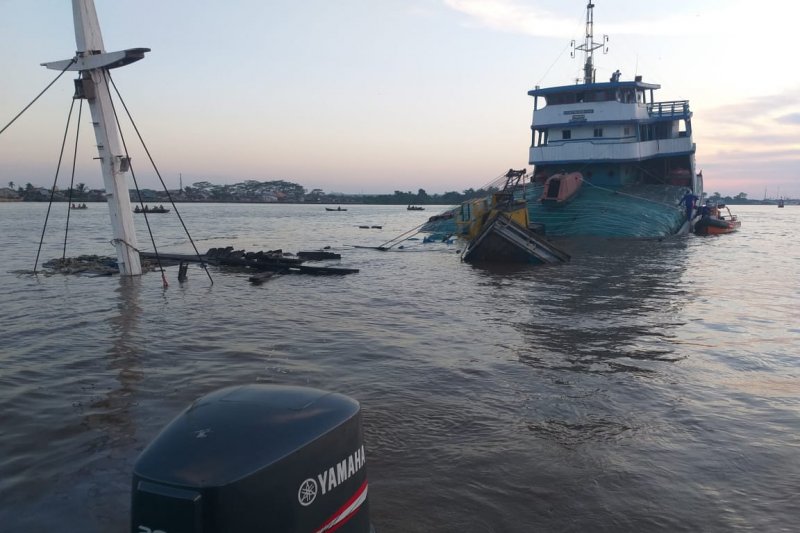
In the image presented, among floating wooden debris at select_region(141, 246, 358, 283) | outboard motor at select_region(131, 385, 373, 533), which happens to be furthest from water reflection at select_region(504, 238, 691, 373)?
floating wooden debris at select_region(141, 246, 358, 283)

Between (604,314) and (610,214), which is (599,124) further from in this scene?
(604,314)

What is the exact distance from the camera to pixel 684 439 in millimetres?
6320

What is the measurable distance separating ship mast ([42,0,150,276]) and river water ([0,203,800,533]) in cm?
275

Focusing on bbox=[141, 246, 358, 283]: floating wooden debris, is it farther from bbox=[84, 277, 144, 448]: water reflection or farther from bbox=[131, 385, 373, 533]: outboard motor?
bbox=[131, 385, 373, 533]: outboard motor

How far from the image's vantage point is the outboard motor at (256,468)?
8.54ft

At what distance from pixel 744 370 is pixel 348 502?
8242 millimetres

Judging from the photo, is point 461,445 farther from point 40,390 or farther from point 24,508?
A: point 40,390

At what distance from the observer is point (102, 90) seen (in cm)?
1517

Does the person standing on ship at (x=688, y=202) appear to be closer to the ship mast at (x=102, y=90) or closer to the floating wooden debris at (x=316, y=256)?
the floating wooden debris at (x=316, y=256)

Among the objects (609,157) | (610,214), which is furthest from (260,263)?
(609,157)

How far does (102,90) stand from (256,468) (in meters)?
15.6

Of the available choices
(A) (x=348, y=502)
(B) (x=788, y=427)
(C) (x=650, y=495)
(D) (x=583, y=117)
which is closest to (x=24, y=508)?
(A) (x=348, y=502)

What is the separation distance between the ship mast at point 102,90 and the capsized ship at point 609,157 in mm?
23547

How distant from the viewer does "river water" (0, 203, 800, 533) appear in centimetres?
498
